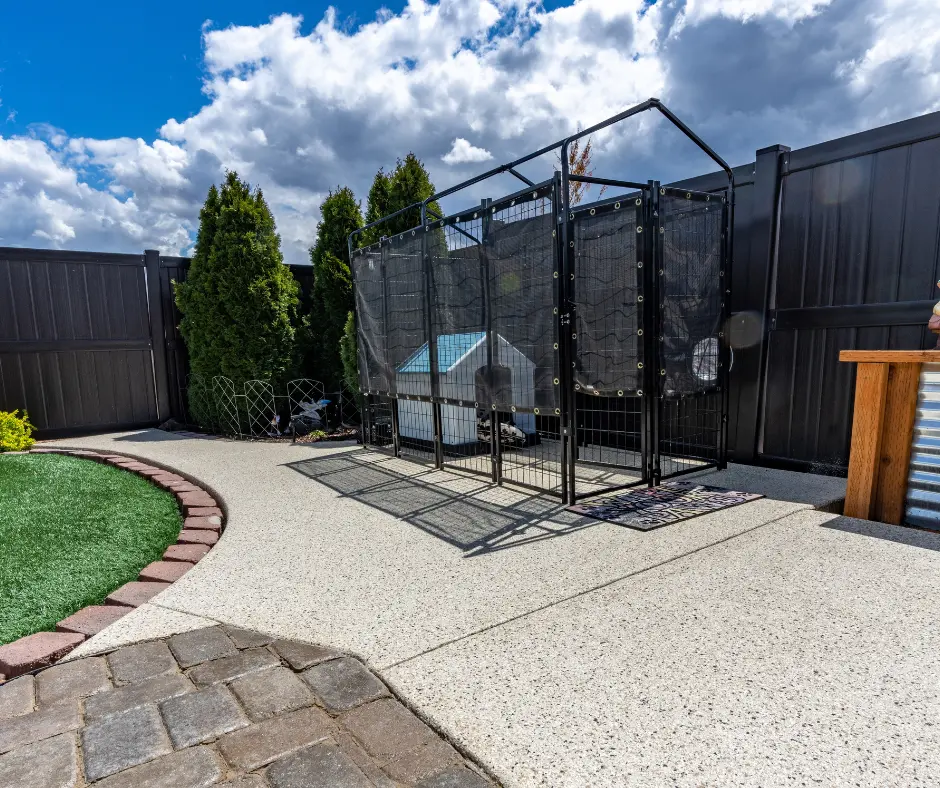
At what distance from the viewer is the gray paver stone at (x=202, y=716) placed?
1391 mm

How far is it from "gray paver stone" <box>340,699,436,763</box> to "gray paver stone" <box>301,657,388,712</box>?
0.04 m

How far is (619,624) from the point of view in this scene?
1.88m

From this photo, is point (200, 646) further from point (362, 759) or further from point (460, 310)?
point (460, 310)

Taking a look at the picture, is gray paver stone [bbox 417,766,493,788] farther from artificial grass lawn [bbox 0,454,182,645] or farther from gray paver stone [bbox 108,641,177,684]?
artificial grass lawn [bbox 0,454,182,645]

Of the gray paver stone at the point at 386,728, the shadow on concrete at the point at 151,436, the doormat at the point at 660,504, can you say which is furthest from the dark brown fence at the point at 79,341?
the gray paver stone at the point at 386,728

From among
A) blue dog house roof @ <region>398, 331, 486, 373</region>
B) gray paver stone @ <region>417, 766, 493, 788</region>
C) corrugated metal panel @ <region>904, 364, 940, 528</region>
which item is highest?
blue dog house roof @ <region>398, 331, 486, 373</region>

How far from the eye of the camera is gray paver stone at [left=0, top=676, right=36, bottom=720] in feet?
4.95

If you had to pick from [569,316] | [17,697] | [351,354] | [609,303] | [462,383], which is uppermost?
[609,303]

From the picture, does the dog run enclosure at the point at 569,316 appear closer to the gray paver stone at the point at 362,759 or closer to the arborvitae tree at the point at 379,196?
the arborvitae tree at the point at 379,196

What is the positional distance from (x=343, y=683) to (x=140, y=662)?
72cm

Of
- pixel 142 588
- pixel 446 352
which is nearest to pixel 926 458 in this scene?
pixel 446 352

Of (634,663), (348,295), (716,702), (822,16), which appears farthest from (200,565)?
(822,16)

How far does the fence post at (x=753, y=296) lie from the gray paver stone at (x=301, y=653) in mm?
3686

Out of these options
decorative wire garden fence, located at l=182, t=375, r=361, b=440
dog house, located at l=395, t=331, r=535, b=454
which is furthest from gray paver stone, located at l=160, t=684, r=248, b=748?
decorative wire garden fence, located at l=182, t=375, r=361, b=440
